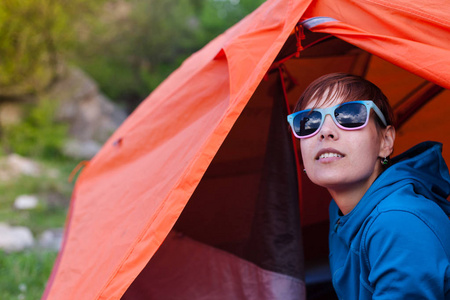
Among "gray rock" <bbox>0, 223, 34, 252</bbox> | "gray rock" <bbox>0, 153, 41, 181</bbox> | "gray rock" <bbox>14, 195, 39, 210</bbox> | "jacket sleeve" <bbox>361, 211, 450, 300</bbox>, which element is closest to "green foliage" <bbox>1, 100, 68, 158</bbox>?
"gray rock" <bbox>0, 153, 41, 181</bbox>

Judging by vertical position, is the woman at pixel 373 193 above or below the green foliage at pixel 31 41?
above

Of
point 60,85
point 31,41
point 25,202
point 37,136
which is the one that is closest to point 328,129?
point 25,202

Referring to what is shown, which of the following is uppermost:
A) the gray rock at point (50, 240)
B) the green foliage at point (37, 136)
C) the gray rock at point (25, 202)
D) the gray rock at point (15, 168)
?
the gray rock at point (50, 240)

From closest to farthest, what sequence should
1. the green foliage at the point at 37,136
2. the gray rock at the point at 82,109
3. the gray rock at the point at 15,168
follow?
the gray rock at the point at 15,168, the green foliage at the point at 37,136, the gray rock at the point at 82,109

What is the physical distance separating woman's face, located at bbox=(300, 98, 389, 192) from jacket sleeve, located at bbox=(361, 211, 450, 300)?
0.21 metres

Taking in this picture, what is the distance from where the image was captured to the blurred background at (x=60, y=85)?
4021 millimetres

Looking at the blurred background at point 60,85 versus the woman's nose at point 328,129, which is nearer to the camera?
the woman's nose at point 328,129

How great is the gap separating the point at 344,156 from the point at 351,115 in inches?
4.6

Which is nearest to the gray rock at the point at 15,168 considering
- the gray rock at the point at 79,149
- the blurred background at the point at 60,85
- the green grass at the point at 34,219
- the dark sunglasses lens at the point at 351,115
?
the blurred background at the point at 60,85

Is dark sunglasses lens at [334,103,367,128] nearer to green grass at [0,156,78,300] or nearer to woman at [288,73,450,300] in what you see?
woman at [288,73,450,300]

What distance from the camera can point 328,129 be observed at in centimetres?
135

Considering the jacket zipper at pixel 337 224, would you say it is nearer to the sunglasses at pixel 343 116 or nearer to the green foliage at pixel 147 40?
the sunglasses at pixel 343 116

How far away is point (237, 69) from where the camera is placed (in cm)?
168

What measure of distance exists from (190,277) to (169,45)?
32.8 ft
